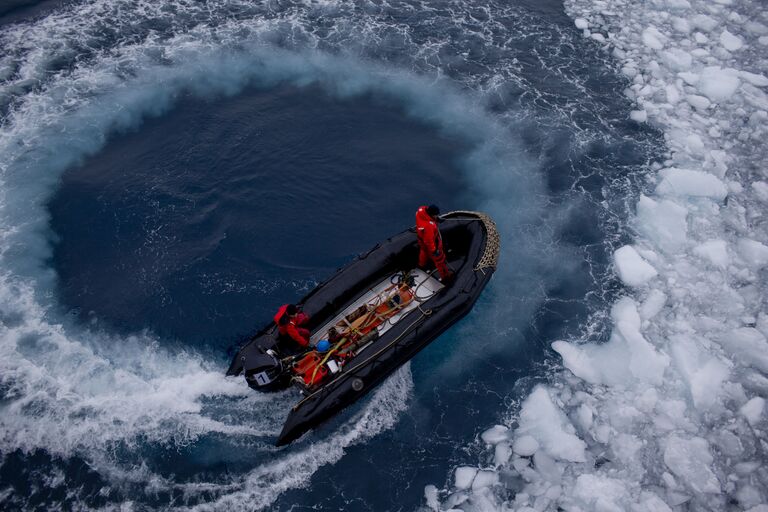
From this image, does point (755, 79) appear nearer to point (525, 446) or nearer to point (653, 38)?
point (653, 38)

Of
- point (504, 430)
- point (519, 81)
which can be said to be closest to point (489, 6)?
point (519, 81)

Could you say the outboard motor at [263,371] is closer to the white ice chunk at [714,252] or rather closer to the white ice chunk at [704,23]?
the white ice chunk at [714,252]

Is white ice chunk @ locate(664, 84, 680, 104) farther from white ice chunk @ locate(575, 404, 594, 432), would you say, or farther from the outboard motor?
the outboard motor

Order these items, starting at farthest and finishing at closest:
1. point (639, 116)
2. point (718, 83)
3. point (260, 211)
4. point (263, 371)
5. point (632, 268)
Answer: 1. point (718, 83)
2. point (639, 116)
3. point (260, 211)
4. point (632, 268)
5. point (263, 371)

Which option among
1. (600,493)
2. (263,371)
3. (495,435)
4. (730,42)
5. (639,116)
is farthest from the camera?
(730,42)

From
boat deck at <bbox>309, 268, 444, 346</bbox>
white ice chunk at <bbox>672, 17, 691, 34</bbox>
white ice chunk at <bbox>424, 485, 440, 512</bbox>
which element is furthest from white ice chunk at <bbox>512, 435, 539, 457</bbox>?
white ice chunk at <bbox>672, 17, 691, 34</bbox>

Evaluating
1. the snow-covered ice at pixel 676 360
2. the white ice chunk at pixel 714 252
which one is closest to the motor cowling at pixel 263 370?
the snow-covered ice at pixel 676 360

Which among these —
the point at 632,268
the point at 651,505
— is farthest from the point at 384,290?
the point at 651,505
